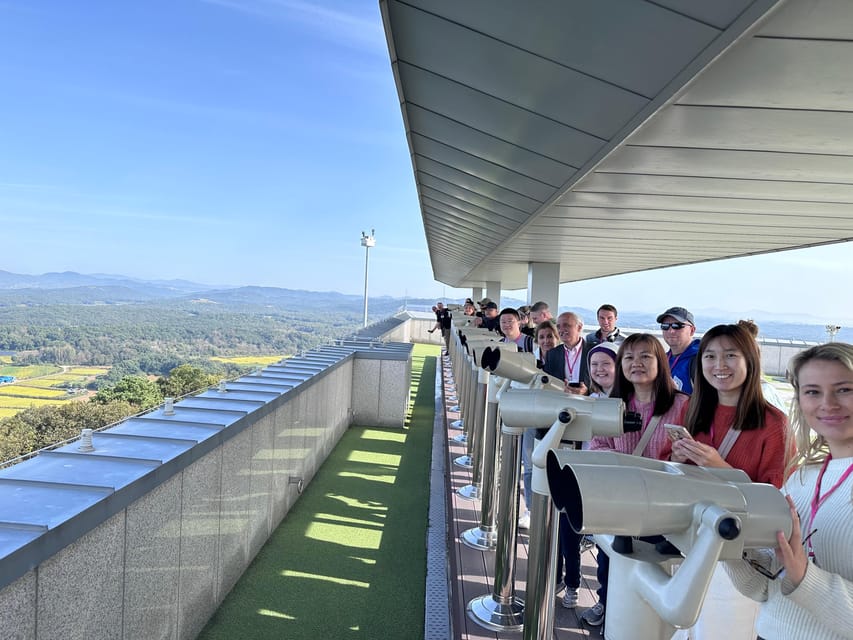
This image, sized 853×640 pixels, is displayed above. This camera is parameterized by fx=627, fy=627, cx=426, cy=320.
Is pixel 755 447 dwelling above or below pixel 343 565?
above

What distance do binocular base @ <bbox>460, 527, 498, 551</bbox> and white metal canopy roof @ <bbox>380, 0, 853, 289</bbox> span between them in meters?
2.54

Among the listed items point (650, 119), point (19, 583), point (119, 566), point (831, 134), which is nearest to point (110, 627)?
point (119, 566)

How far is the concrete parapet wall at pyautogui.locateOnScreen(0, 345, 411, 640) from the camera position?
234cm

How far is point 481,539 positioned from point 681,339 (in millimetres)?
2030

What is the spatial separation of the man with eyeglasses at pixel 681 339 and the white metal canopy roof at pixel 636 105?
851 millimetres

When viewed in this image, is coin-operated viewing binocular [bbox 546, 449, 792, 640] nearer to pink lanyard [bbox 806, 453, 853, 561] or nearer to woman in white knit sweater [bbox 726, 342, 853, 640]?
woman in white knit sweater [bbox 726, 342, 853, 640]

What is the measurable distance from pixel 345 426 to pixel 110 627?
7366mm

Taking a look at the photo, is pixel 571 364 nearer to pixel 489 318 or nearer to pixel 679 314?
pixel 679 314

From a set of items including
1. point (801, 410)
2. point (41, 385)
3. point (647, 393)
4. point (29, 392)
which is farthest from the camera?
point (41, 385)

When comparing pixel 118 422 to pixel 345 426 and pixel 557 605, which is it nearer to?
pixel 557 605

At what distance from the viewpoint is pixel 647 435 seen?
2.86 metres

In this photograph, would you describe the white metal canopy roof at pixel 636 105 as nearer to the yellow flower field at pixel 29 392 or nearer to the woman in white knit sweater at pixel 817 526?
the woman in white knit sweater at pixel 817 526

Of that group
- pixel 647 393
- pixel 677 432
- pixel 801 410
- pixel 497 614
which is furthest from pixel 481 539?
pixel 801 410

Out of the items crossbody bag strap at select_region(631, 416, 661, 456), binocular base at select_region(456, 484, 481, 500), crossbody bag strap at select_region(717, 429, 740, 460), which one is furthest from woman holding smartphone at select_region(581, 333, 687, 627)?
binocular base at select_region(456, 484, 481, 500)
